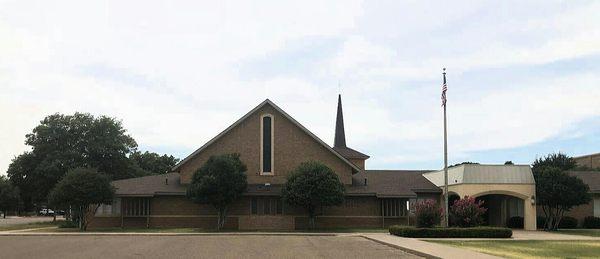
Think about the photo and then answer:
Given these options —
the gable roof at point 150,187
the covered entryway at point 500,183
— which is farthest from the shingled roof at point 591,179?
the gable roof at point 150,187

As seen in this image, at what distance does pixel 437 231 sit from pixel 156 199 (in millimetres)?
22220

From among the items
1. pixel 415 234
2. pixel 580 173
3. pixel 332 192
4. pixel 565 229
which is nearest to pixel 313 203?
pixel 332 192

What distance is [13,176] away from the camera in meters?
63.8

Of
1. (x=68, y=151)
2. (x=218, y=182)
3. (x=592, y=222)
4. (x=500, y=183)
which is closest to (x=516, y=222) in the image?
(x=500, y=183)

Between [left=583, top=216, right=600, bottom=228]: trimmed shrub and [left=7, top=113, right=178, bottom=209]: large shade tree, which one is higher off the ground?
[left=7, top=113, right=178, bottom=209]: large shade tree

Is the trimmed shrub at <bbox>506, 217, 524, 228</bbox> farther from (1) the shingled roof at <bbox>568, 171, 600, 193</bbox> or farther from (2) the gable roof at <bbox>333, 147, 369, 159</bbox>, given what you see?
(2) the gable roof at <bbox>333, 147, 369, 159</bbox>

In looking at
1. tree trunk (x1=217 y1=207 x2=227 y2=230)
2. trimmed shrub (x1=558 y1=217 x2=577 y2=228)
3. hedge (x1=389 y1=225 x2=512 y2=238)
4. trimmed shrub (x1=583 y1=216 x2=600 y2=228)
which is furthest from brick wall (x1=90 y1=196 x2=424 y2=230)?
hedge (x1=389 y1=225 x2=512 y2=238)

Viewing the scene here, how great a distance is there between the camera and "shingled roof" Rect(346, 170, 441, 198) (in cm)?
4834

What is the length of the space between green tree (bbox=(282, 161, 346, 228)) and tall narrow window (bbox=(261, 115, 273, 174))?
4289mm

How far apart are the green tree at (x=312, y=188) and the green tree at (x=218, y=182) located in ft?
10.9

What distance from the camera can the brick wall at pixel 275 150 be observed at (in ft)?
163

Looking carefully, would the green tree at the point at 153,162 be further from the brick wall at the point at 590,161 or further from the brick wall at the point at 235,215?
the brick wall at the point at 590,161

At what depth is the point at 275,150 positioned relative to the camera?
49.8 metres

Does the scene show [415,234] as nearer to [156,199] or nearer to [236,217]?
[236,217]
